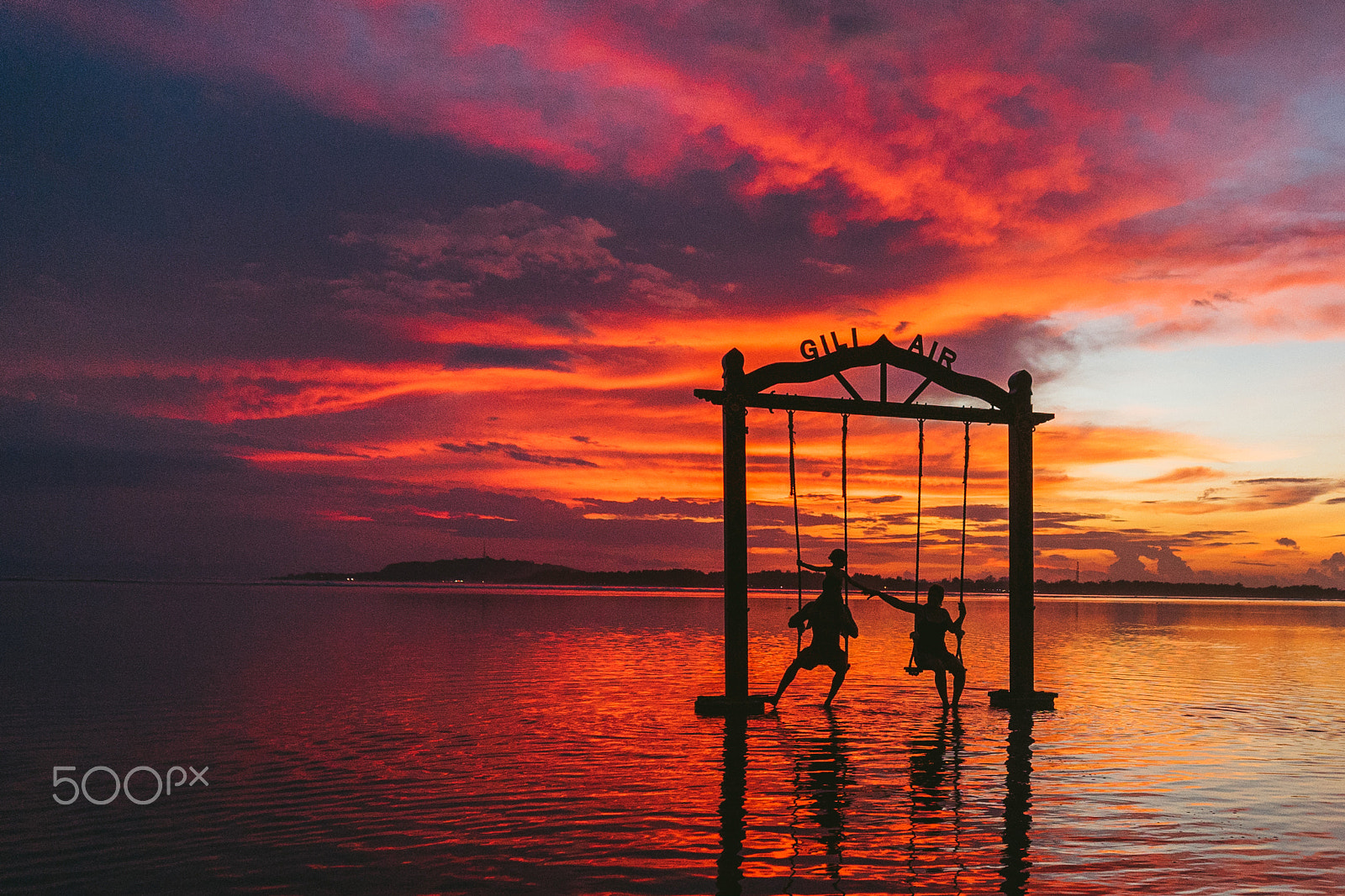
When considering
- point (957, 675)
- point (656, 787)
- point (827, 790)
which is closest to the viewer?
point (827, 790)

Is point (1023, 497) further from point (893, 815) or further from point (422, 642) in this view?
point (422, 642)

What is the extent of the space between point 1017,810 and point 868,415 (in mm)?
7803

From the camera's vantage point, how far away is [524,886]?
307 inches

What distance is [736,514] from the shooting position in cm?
1589

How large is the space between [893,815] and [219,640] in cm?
3611

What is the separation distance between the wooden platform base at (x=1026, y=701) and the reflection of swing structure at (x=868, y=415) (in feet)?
0.06

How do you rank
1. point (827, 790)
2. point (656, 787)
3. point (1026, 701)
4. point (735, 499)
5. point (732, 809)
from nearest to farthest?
point (732, 809), point (827, 790), point (656, 787), point (735, 499), point (1026, 701)

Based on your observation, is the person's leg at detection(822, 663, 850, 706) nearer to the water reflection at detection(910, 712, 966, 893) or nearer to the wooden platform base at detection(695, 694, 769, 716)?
the wooden platform base at detection(695, 694, 769, 716)

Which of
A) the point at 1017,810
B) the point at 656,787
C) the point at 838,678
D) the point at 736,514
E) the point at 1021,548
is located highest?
the point at 736,514

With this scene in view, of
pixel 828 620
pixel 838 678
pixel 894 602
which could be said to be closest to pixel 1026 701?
pixel 838 678

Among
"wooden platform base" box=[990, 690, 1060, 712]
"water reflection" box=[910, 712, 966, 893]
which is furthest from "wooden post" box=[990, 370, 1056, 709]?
"water reflection" box=[910, 712, 966, 893]

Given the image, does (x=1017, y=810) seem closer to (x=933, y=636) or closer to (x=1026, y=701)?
(x=933, y=636)

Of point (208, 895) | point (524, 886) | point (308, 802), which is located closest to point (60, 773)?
point (308, 802)

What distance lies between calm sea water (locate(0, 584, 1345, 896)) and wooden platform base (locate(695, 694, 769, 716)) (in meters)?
0.35
